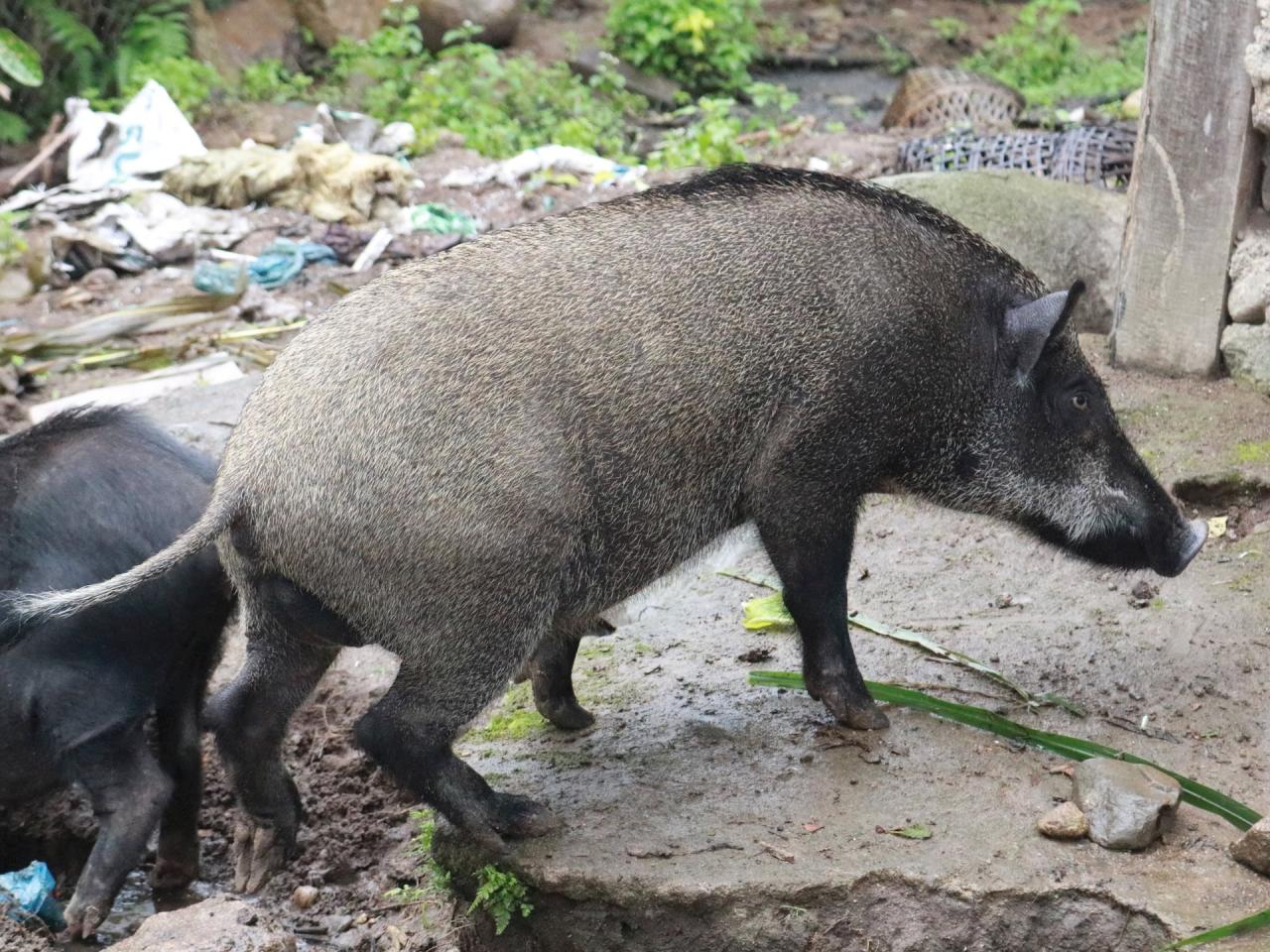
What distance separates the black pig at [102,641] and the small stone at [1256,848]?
8.70 ft

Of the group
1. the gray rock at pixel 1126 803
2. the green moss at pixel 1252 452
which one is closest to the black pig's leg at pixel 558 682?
the gray rock at pixel 1126 803

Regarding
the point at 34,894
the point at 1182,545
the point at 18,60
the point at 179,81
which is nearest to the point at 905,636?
the point at 1182,545

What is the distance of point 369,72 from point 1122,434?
31.1ft

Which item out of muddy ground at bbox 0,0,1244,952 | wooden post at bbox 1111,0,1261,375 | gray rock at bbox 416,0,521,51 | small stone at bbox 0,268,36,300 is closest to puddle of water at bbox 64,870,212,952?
muddy ground at bbox 0,0,1244,952

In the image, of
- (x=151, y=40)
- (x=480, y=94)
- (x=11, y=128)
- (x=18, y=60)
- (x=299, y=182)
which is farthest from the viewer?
(x=480, y=94)

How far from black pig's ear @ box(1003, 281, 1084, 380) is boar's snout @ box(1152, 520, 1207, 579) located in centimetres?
67

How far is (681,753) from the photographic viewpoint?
4.09 m

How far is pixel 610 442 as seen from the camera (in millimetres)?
3680

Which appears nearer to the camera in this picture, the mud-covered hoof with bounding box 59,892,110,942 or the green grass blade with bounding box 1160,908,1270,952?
the green grass blade with bounding box 1160,908,1270,952

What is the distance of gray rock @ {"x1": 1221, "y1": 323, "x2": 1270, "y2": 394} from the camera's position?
5.67 metres

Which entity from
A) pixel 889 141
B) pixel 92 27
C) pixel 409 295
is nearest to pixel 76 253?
pixel 92 27

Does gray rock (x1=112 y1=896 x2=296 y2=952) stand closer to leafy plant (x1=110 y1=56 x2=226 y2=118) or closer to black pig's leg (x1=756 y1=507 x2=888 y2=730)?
black pig's leg (x1=756 y1=507 x2=888 y2=730)

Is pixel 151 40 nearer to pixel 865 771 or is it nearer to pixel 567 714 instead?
pixel 567 714

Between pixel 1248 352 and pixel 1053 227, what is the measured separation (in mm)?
1326
